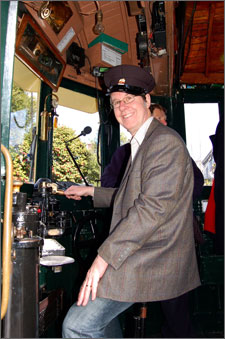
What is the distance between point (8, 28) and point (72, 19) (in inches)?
65.8

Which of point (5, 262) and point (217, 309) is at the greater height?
point (5, 262)

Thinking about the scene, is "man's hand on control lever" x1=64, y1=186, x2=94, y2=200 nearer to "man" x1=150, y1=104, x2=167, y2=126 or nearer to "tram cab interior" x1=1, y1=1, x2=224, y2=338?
"tram cab interior" x1=1, y1=1, x2=224, y2=338

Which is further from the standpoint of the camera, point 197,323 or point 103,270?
point 197,323

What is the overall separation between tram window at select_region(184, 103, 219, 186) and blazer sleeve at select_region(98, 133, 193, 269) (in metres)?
2.32

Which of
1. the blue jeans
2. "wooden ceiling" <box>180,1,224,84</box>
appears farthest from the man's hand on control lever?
"wooden ceiling" <box>180,1,224,84</box>

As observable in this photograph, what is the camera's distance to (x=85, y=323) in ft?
4.05

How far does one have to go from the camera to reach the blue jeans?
48.6 inches

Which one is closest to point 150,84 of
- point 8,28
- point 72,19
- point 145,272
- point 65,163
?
point 8,28

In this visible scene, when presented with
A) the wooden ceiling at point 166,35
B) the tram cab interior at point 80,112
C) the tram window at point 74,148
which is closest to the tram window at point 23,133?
the tram cab interior at point 80,112

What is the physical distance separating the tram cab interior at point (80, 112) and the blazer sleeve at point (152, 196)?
0.35m

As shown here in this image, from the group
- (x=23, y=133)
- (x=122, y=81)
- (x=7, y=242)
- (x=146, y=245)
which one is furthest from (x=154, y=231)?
(x=23, y=133)

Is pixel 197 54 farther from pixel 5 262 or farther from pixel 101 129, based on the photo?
pixel 5 262

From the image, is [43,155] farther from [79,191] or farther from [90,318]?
[90,318]

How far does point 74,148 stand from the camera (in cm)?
315
